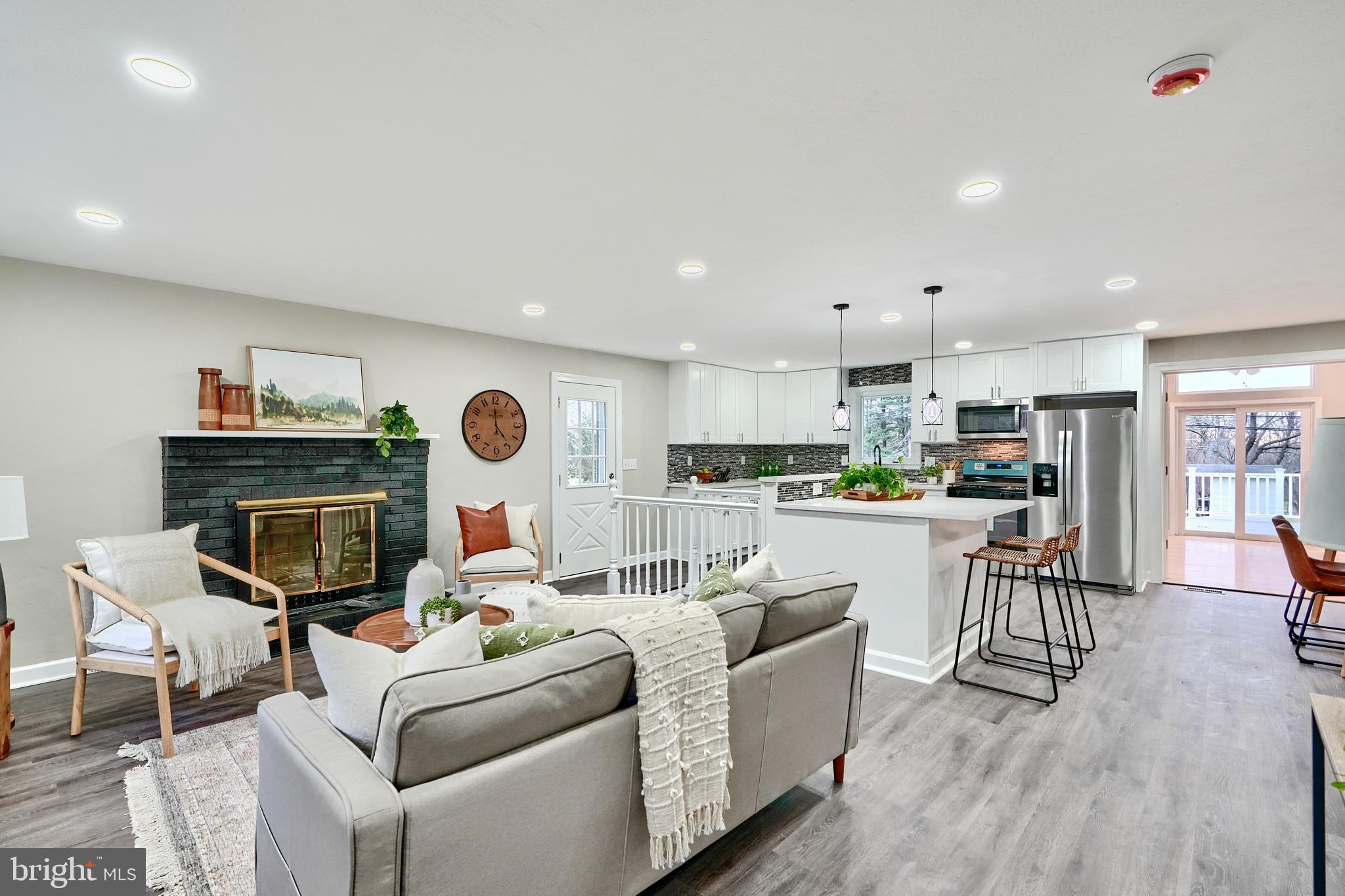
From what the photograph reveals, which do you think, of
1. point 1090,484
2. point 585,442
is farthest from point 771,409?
point 1090,484

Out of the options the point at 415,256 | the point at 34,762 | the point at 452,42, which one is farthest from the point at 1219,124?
the point at 34,762

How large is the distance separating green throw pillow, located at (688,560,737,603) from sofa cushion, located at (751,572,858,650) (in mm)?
92

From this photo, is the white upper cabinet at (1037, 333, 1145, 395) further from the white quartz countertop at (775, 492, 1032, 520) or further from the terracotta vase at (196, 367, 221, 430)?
the terracotta vase at (196, 367, 221, 430)

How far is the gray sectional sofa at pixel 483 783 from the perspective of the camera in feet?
3.90

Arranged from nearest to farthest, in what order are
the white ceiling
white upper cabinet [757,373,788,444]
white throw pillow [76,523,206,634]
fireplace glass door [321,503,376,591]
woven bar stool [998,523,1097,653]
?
the white ceiling → white throw pillow [76,523,206,634] → woven bar stool [998,523,1097,653] → fireplace glass door [321,503,376,591] → white upper cabinet [757,373,788,444]

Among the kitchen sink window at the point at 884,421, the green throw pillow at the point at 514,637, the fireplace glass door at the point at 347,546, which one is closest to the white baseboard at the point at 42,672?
the fireplace glass door at the point at 347,546

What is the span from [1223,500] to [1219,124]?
378 inches

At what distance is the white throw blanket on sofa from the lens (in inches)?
63.2

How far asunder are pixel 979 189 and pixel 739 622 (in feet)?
6.51

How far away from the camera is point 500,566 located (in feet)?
15.4

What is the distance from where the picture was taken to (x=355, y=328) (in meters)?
4.82

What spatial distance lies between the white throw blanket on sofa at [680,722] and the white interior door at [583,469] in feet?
15.0

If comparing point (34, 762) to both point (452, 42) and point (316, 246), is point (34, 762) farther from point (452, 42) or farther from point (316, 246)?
point (452, 42)

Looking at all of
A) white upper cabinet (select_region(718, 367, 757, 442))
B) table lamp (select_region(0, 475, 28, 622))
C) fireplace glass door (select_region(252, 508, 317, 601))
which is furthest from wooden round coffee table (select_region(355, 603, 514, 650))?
white upper cabinet (select_region(718, 367, 757, 442))
